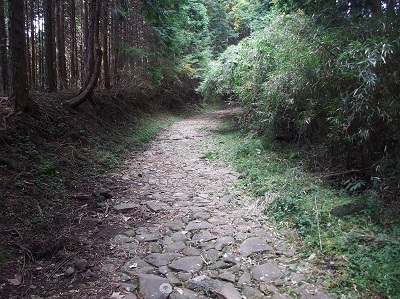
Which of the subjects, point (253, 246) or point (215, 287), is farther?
point (253, 246)

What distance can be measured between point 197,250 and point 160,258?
1.60ft

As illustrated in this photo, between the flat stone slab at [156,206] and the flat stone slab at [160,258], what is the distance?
138cm

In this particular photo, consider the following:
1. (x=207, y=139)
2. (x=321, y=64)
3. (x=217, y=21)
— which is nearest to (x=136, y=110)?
(x=207, y=139)

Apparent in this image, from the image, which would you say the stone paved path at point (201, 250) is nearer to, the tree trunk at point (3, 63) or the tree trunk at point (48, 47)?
the tree trunk at point (3, 63)

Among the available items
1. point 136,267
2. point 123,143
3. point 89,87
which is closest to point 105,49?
point 89,87

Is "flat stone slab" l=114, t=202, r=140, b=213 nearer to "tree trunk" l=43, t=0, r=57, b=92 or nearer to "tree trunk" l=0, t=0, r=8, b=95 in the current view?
"tree trunk" l=0, t=0, r=8, b=95

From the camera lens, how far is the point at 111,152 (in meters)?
7.71

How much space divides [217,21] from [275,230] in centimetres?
2501

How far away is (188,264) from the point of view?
132 inches

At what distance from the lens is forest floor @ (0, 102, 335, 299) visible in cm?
289

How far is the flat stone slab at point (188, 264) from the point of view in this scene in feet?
10.7

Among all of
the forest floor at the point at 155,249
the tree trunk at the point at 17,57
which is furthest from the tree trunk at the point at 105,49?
the forest floor at the point at 155,249

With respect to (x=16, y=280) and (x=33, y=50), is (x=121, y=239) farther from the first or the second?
(x=33, y=50)

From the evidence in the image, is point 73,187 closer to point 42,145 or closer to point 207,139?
point 42,145
